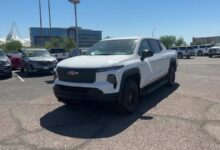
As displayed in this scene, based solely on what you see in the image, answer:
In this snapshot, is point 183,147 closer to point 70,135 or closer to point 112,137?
point 112,137

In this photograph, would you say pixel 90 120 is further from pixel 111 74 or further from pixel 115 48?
pixel 115 48

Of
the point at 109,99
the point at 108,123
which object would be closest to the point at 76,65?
the point at 109,99

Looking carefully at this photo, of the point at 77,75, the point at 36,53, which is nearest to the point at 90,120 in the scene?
the point at 77,75

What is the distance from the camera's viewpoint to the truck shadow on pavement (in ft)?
16.8

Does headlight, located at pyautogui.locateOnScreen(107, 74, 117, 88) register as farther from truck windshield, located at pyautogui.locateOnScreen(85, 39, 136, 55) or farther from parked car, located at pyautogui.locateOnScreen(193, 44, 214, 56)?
parked car, located at pyautogui.locateOnScreen(193, 44, 214, 56)

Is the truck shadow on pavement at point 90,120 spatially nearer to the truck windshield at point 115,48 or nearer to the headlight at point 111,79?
the headlight at point 111,79

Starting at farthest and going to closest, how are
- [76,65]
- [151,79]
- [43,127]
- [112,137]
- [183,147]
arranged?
[151,79]
[76,65]
[43,127]
[112,137]
[183,147]

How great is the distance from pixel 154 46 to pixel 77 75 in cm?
328

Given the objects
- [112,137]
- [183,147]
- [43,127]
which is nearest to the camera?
[183,147]

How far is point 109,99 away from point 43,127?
4.75ft

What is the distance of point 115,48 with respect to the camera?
704 centimetres

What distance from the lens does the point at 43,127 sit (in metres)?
5.48

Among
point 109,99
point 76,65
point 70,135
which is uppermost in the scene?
point 76,65

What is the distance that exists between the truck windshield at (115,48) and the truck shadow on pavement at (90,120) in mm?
1410
